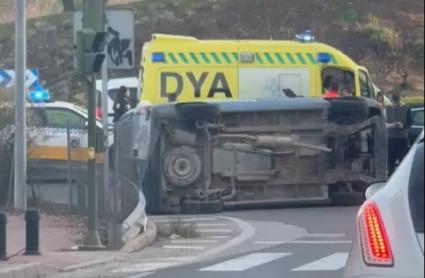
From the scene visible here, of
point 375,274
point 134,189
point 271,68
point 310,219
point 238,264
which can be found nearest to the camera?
point 375,274

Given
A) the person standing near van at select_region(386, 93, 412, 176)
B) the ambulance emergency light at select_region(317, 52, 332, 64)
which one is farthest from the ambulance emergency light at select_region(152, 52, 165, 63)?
the person standing near van at select_region(386, 93, 412, 176)

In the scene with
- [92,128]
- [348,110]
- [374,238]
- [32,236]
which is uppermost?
[348,110]

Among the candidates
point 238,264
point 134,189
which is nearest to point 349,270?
point 238,264

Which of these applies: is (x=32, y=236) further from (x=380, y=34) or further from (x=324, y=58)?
(x=324, y=58)

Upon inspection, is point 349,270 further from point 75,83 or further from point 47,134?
point 75,83

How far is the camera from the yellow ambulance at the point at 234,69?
23.5 metres

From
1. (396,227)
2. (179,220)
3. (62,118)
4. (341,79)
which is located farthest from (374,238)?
(62,118)

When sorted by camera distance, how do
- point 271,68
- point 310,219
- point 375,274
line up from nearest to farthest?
point 375,274
point 310,219
point 271,68

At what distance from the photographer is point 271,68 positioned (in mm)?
23562

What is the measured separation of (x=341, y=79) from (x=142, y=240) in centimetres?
784

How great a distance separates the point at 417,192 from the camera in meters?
6.48

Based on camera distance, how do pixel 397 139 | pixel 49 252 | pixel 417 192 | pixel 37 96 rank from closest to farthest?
pixel 417 192 < pixel 49 252 < pixel 397 139 < pixel 37 96

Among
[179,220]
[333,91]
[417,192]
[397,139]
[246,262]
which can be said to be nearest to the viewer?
[417,192]

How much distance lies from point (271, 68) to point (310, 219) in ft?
11.9
